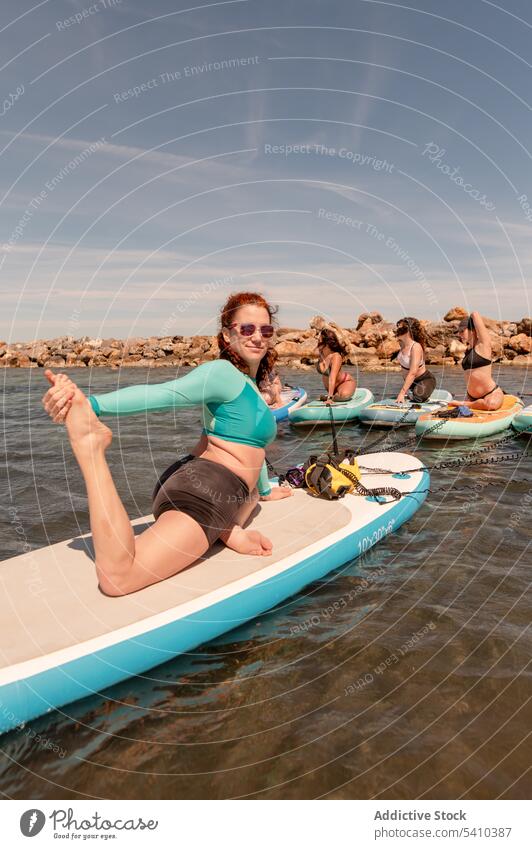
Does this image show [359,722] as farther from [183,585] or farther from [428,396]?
[428,396]

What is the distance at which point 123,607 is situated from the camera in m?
Result: 3.88

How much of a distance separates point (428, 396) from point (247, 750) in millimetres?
12259

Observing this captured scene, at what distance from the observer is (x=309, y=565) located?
16.2 ft

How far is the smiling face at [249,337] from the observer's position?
4.77 metres

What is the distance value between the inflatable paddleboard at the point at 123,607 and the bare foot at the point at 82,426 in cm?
120

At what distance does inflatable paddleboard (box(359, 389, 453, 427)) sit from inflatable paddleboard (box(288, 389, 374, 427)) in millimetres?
354

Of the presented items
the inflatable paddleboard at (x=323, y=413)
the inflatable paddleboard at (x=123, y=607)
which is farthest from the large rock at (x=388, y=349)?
the inflatable paddleboard at (x=123, y=607)

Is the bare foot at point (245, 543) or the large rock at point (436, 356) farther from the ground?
the bare foot at point (245, 543)

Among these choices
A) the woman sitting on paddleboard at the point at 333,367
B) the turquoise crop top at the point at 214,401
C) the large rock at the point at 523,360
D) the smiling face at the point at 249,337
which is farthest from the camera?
the large rock at the point at 523,360

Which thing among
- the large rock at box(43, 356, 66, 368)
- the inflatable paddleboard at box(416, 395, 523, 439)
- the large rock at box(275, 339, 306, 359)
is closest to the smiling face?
the inflatable paddleboard at box(416, 395, 523, 439)

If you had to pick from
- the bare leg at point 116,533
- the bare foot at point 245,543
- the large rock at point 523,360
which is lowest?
the large rock at point 523,360

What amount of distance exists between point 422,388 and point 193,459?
1067 cm

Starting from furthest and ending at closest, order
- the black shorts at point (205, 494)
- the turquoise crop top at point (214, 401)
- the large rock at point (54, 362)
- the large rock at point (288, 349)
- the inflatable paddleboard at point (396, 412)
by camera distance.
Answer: the large rock at point (54, 362)
the large rock at point (288, 349)
the inflatable paddleboard at point (396, 412)
the black shorts at point (205, 494)
the turquoise crop top at point (214, 401)

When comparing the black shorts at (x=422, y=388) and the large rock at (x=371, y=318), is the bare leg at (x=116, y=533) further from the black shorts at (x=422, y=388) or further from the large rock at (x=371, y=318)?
the large rock at (x=371, y=318)
